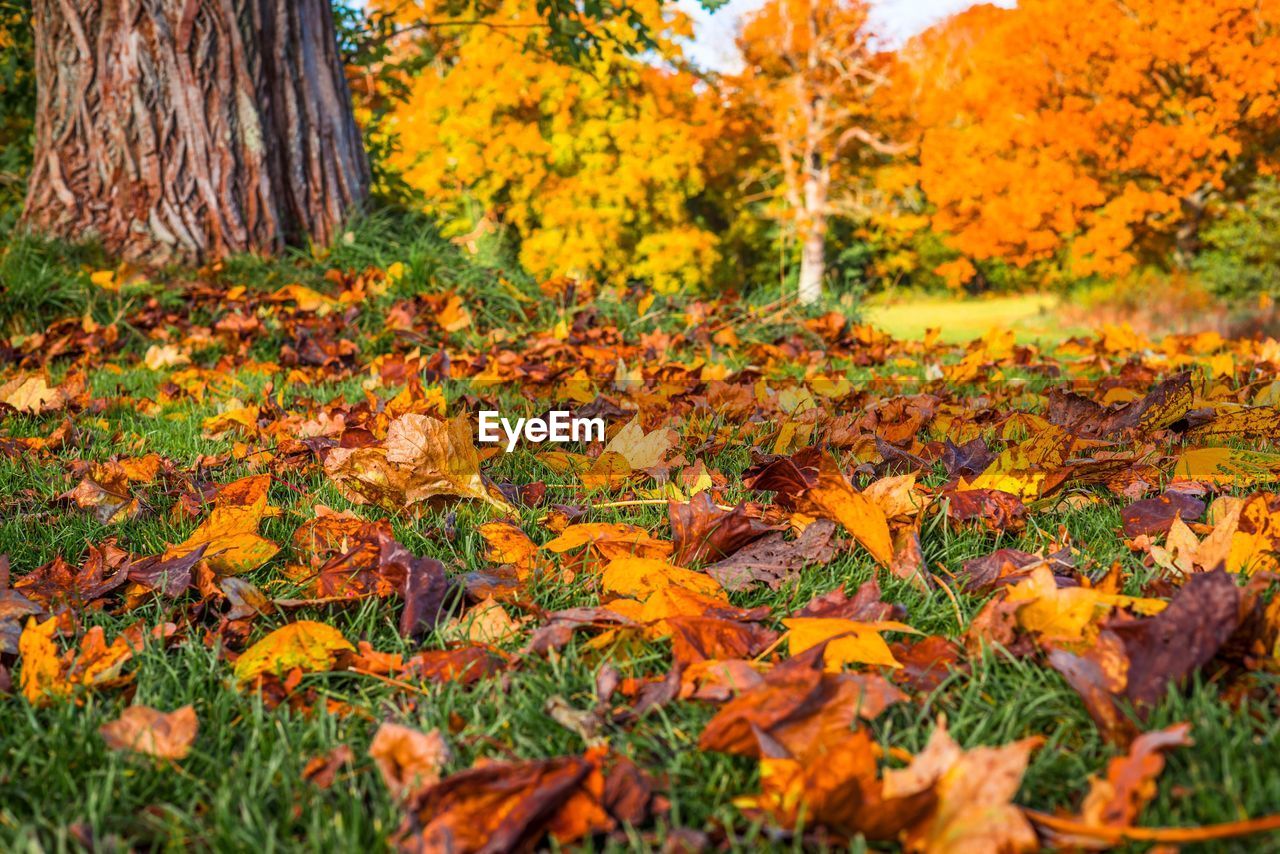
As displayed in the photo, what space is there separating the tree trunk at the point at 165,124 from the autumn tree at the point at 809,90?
18.3 metres

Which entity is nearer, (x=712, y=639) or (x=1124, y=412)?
(x=712, y=639)

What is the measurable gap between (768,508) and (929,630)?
0.47 meters

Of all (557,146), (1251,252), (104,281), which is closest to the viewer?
(104,281)

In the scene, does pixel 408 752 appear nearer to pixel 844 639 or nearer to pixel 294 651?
pixel 294 651

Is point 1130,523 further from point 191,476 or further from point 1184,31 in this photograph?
point 1184,31

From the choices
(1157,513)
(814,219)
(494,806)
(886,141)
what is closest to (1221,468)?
(1157,513)

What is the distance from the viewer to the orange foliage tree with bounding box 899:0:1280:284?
15.2 meters

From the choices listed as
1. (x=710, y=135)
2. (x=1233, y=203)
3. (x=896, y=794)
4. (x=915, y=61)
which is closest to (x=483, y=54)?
(x=710, y=135)

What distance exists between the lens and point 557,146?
1920cm

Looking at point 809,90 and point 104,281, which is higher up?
point 809,90

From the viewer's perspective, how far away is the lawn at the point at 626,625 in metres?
0.81

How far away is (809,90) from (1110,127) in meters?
7.94

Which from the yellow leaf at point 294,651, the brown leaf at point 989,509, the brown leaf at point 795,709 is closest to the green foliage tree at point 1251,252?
the brown leaf at point 989,509

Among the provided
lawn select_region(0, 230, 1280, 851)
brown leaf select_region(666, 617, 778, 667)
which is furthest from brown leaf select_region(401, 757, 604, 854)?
brown leaf select_region(666, 617, 778, 667)
